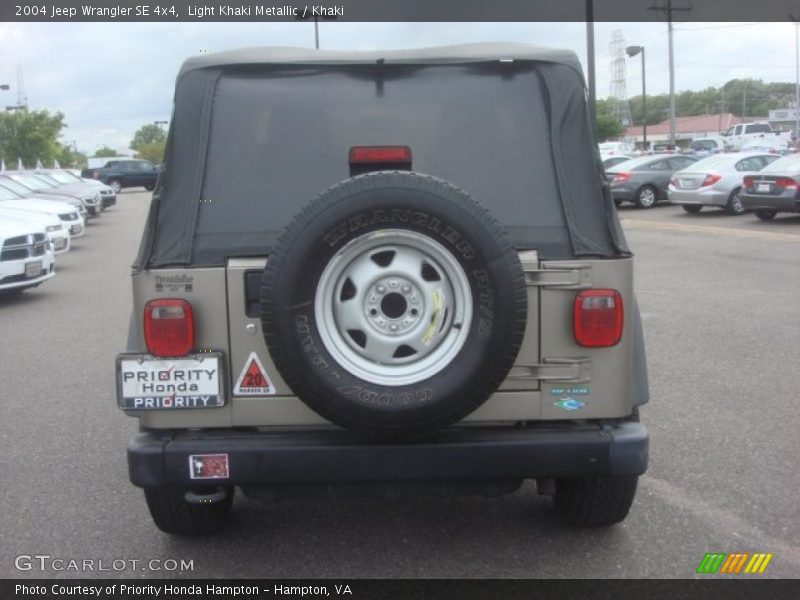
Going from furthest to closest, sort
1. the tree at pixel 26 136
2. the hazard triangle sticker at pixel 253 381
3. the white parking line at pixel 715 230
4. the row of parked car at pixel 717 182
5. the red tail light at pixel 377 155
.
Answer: the tree at pixel 26 136, the row of parked car at pixel 717 182, the white parking line at pixel 715 230, the red tail light at pixel 377 155, the hazard triangle sticker at pixel 253 381

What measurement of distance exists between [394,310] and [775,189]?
1727 centimetres

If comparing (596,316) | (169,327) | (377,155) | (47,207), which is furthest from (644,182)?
(169,327)

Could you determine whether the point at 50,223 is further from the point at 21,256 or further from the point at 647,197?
the point at 647,197

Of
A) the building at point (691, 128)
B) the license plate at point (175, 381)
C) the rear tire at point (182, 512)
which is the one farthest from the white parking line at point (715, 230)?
the building at point (691, 128)

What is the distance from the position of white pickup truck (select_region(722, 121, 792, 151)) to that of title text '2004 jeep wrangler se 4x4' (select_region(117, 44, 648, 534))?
4369 centimetres

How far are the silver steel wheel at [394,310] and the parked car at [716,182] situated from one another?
19.8 metres

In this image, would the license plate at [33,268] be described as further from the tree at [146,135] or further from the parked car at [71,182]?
the tree at [146,135]

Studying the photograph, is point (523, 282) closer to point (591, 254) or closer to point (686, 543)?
point (591, 254)

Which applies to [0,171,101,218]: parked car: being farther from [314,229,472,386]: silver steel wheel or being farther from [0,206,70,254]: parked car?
[314,229,472,386]: silver steel wheel

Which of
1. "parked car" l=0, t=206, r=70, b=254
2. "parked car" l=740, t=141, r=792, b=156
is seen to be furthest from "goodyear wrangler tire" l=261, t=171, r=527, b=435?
"parked car" l=740, t=141, r=792, b=156

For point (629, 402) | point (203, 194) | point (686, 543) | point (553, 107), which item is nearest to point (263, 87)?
point (203, 194)

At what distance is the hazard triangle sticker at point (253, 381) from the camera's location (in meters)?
3.61

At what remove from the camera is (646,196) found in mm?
25562

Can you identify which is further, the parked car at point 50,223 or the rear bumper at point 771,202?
Result: the rear bumper at point 771,202
